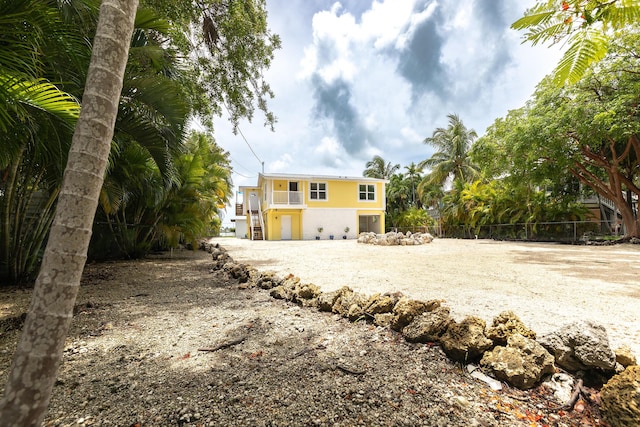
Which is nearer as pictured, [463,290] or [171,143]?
[463,290]

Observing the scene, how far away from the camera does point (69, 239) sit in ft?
3.52

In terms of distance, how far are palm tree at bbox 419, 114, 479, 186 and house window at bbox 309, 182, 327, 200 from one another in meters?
11.4

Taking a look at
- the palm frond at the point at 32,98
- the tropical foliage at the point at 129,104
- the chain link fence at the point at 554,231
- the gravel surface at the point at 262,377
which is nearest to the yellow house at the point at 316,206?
the chain link fence at the point at 554,231

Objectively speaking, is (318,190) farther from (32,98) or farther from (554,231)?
(32,98)

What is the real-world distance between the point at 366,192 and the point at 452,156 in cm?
990

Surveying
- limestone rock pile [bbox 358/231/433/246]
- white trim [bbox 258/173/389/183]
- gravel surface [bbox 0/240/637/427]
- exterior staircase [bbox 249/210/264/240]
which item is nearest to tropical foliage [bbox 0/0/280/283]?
gravel surface [bbox 0/240/637/427]

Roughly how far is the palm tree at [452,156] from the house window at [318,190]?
11.4 metres

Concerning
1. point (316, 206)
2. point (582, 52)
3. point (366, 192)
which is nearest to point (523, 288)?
point (582, 52)

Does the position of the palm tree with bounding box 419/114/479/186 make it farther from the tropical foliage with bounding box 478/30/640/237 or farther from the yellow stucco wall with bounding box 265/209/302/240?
the yellow stucco wall with bounding box 265/209/302/240

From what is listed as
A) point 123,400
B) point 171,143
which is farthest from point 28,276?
point 123,400

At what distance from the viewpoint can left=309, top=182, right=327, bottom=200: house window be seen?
22.2 m

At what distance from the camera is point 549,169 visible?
13.5m

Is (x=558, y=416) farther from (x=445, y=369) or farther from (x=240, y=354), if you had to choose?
(x=240, y=354)

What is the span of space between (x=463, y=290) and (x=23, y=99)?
532cm
